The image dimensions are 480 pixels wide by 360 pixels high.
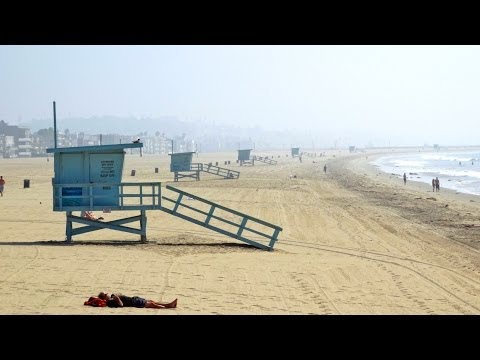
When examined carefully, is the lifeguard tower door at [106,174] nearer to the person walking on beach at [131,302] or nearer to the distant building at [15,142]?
the person walking on beach at [131,302]

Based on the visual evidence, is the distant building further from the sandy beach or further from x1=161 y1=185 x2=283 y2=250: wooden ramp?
the sandy beach

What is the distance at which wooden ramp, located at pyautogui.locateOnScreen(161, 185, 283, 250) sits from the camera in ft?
54.8

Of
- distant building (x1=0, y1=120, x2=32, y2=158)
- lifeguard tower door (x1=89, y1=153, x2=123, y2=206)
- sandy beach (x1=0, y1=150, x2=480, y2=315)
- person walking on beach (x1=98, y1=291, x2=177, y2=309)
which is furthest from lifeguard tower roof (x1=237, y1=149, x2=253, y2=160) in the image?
distant building (x1=0, y1=120, x2=32, y2=158)

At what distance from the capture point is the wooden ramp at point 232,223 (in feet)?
54.8

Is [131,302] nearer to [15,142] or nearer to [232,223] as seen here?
[232,223]

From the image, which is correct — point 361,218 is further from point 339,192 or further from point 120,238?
point 339,192

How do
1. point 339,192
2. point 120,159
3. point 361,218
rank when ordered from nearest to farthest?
point 120,159 → point 361,218 → point 339,192

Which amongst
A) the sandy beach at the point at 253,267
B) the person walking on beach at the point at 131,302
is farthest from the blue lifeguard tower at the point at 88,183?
the person walking on beach at the point at 131,302

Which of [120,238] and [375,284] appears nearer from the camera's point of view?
[375,284]

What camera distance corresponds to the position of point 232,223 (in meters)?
16.6
